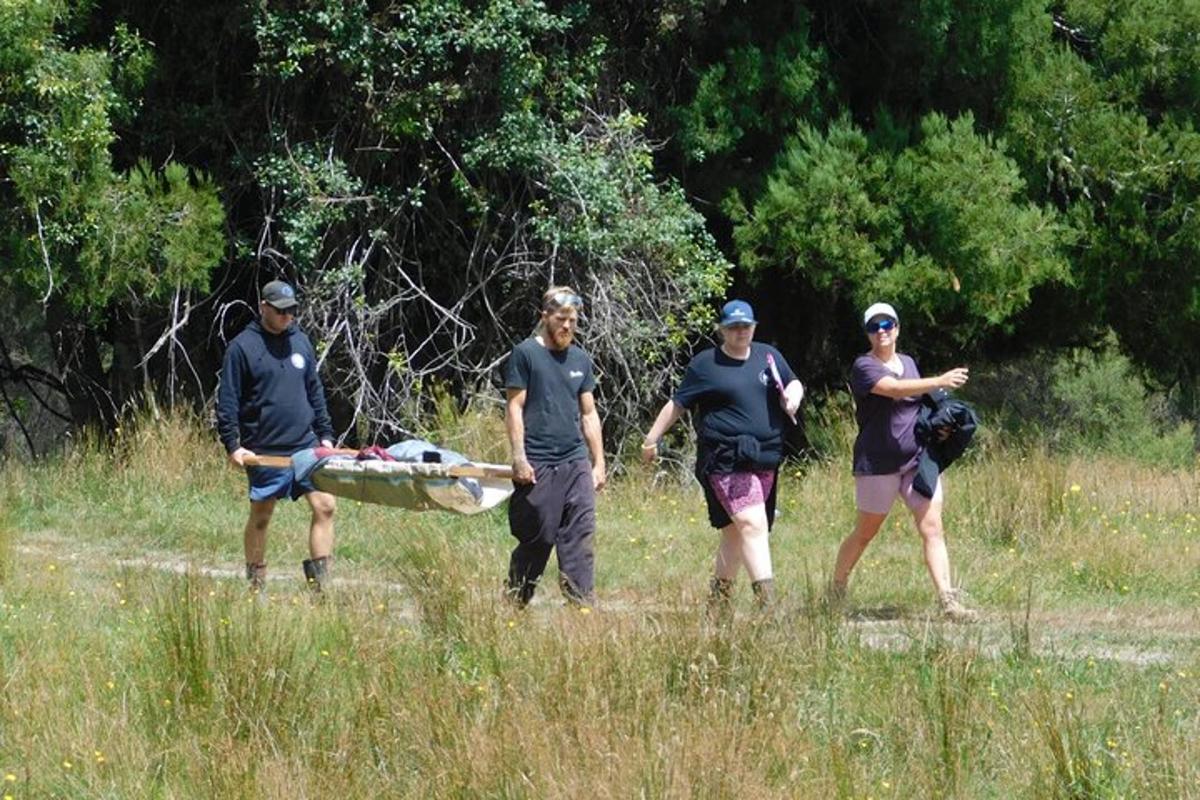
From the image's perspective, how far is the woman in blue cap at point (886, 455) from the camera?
990cm

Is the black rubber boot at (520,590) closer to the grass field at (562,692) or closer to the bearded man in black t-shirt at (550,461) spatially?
the bearded man in black t-shirt at (550,461)

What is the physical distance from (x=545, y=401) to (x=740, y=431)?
1.01m

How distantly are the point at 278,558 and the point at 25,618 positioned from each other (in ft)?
10.9

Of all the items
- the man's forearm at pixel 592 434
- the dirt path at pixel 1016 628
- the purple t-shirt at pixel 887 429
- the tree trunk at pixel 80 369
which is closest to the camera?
the dirt path at pixel 1016 628

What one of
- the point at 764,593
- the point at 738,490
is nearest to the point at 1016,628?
the point at 764,593

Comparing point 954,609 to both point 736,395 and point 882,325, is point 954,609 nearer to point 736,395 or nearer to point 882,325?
point 882,325

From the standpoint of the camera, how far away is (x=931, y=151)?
15898 mm

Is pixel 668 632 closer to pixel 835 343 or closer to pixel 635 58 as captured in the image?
pixel 635 58

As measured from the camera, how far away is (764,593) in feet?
28.6

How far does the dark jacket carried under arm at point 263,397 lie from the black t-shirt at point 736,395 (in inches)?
86.6

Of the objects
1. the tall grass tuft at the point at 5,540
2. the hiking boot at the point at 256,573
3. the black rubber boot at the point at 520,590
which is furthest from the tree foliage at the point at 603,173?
the black rubber boot at the point at 520,590

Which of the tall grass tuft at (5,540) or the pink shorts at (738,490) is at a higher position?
the pink shorts at (738,490)

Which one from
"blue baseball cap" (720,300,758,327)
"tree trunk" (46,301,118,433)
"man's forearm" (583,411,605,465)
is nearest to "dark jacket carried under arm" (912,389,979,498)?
"blue baseball cap" (720,300,758,327)

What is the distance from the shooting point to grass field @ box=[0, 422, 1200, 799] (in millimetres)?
6461
